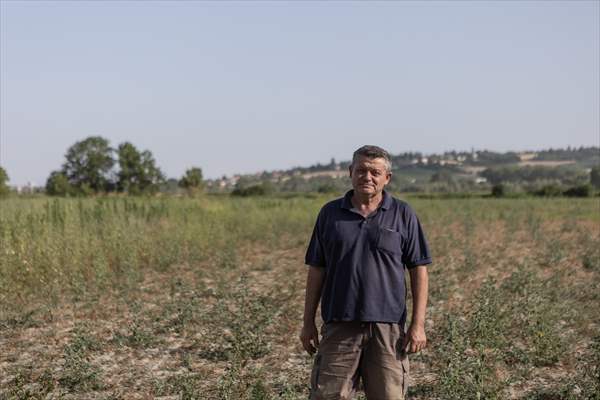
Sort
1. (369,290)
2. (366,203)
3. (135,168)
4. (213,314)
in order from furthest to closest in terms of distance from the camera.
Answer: (135,168), (213,314), (366,203), (369,290)

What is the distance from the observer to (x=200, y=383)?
469 centimetres

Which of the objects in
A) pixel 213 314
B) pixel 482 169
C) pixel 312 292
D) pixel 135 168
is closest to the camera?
pixel 312 292

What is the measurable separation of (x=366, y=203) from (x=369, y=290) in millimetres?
491

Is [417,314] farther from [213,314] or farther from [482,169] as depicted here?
[482,169]

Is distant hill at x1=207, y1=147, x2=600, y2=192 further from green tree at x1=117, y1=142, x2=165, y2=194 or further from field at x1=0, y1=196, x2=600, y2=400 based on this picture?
field at x1=0, y1=196, x2=600, y2=400

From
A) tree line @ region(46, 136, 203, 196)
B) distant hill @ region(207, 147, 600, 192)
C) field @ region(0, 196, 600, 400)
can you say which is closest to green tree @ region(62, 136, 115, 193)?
tree line @ region(46, 136, 203, 196)

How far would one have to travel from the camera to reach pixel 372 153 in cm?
289

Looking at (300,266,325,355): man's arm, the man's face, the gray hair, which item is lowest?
(300,266,325,355): man's arm

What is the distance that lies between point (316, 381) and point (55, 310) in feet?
17.6

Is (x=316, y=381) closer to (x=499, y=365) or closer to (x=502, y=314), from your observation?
(x=499, y=365)

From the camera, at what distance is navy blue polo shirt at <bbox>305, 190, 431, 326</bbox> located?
283 centimetres

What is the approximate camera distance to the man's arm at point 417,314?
9.44ft

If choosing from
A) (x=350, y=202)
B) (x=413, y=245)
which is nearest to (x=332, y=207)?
(x=350, y=202)

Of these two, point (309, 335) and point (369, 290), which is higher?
point (369, 290)
